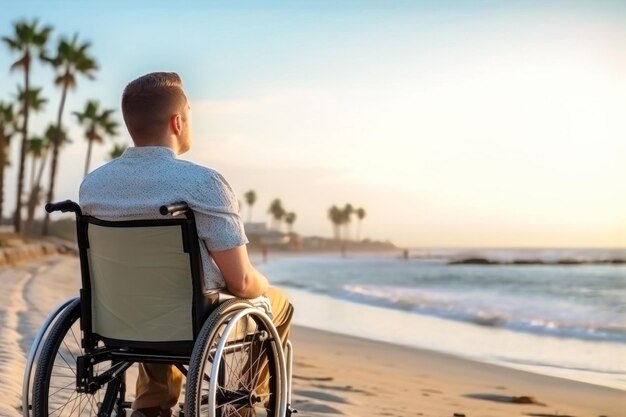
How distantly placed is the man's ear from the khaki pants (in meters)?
0.59

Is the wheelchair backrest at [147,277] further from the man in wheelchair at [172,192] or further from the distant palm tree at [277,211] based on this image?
the distant palm tree at [277,211]

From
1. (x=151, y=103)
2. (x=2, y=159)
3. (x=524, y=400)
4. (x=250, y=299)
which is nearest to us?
(x=151, y=103)

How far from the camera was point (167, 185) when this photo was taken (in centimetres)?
235

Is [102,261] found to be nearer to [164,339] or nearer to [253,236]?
[164,339]

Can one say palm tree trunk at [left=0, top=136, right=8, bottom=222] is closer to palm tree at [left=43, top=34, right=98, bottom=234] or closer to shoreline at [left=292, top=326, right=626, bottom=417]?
palm tree at [left=43, top=34, right=98, bottom=234]

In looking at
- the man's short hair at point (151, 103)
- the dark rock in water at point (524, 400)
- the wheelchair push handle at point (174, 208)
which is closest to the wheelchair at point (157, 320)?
the wheelchair push handle at point (174, 208)

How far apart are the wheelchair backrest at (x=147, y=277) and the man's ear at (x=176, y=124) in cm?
28

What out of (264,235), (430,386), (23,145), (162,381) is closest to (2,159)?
(23,145)

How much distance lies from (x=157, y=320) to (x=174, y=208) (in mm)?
357

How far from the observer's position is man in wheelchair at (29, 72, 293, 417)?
2338 mm

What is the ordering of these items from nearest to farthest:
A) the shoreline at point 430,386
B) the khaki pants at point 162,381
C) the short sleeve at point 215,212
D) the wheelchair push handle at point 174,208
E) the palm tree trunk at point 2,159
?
the wheelchair push handle at point 174,208
the short sleeve at point 215,212
the khaki pants at point 162,381
the shoreline at point 430,386
the palm tree trunk at point 2,159

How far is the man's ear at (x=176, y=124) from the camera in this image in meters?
2.46

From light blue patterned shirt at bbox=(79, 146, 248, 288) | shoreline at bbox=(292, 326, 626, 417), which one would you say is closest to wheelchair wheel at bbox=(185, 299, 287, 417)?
light blue patterned shirt at bbox=(79, 146, 248, 288)

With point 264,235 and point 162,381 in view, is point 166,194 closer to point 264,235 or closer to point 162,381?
point 162,381
